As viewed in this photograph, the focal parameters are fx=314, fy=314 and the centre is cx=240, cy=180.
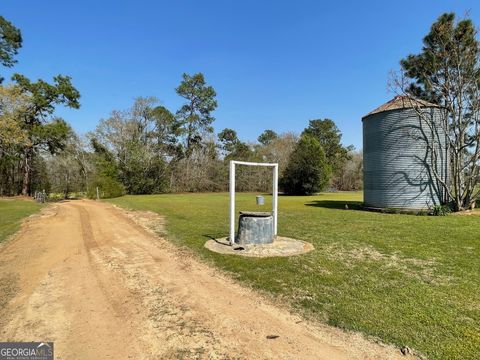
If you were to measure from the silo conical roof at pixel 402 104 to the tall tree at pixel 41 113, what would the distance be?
2841 centimetres

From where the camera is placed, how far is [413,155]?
51.8 ft

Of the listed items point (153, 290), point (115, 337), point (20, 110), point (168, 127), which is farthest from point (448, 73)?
point (168, 127)

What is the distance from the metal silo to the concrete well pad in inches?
389

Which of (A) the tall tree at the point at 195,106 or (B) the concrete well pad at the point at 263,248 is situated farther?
(A) the tall tree at the point at 195,106

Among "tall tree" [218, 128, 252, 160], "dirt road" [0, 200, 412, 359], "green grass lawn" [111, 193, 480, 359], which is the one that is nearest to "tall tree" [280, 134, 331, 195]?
"tall tree" [218, 128, 252, 160]

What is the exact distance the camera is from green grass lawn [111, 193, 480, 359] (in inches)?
146

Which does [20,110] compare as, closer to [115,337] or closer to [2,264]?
[2,264]

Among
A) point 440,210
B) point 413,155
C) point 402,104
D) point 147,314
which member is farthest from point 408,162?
point 147,314

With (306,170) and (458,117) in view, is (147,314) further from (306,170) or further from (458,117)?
(306,170)

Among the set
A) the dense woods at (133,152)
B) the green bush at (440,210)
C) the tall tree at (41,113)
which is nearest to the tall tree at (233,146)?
the dense woods at (133,152)

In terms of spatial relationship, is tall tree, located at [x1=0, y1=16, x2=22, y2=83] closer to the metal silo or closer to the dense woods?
the dense woods

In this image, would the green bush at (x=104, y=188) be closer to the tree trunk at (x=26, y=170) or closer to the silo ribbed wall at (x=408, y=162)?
the tree trunk at (x=26, y=170)

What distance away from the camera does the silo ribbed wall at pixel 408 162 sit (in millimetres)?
15773

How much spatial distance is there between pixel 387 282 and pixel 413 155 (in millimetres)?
12439
